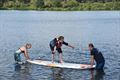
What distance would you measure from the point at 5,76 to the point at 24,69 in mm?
3046

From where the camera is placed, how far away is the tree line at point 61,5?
174625mm

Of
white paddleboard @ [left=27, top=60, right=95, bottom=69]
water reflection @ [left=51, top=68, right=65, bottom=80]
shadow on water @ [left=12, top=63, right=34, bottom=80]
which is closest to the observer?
water reflection @ [left=51, top=68, right=65, bottom=80]

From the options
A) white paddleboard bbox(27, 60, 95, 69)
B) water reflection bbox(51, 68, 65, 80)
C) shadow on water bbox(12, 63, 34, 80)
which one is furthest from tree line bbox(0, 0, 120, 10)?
Answer: water reflection bbox(51, 68, 65, 80)

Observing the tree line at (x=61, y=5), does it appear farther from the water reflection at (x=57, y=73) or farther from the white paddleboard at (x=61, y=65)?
the water reflection at (x=57, y=73)

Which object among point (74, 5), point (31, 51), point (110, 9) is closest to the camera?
point (31, 51)

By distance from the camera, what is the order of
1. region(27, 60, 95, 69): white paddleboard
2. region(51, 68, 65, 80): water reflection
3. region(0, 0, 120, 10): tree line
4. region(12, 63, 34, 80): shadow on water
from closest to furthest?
1. region(51, 68, 65, 80): water reflection
2. region(12, 63, 34, 80): shadow on water
3. region(27, 60, 95, 69): white paddleboard
4. region(0, 0, 120, 10): tree line

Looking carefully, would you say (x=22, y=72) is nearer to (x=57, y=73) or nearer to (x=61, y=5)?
(x=57, y=73)

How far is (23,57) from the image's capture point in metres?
36.9

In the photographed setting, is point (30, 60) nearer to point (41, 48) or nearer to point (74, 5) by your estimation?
point (41, 48)

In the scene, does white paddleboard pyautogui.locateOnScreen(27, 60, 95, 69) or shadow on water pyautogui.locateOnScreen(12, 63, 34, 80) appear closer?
shadow on water pyautogui.locateOnScreen(12, 63, 34, 80)

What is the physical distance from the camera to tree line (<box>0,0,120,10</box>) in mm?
174625

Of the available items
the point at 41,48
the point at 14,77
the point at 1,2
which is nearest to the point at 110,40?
the point at 41,48

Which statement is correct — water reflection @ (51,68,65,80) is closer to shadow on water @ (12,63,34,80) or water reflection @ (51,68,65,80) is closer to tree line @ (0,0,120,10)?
shadow on water @ (12,63,34,80)

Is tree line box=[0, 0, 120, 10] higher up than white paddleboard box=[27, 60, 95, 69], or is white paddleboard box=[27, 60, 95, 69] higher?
white paddleboard box=[27, 60, 95, 69]
